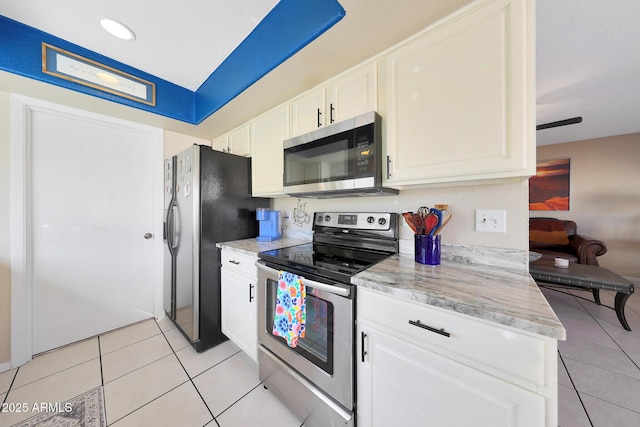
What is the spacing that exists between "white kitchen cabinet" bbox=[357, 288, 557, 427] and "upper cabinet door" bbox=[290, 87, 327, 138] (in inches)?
46.2

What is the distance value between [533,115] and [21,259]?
3.36 m

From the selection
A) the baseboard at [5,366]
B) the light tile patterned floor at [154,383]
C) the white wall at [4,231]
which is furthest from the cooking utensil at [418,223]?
the baseboard at [5,366]

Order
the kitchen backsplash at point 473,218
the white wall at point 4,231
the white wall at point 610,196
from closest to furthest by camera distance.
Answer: the kitchen backsplash at point 473,218 → the white wall at point 4,231 → the white wall at point 610,196

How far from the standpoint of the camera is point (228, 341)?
77.7 inches

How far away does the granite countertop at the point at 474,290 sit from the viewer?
25.0 inches

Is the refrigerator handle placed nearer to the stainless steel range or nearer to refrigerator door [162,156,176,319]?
refrigerator door [162,156,176,319]

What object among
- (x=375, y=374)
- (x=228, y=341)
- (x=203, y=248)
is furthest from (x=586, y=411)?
(x=203, y=248)

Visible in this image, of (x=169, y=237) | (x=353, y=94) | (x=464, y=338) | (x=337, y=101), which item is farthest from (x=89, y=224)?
(x=464, y=338)

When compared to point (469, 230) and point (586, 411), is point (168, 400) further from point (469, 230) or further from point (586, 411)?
point (586, 411)

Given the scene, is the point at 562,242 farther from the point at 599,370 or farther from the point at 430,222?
the point at 430,222

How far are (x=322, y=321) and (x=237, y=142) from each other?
6.45 feet

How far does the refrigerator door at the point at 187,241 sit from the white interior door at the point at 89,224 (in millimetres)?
578

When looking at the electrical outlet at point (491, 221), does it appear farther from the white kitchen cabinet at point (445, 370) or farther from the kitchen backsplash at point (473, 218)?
the white kitchen cabinet at point (445, 370)

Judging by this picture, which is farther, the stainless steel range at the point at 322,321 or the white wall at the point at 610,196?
the white wall at the point at 610,196
